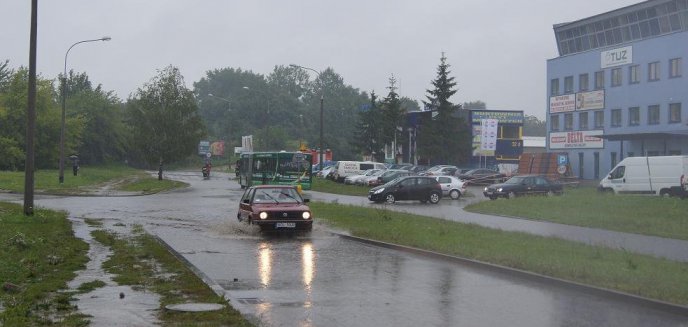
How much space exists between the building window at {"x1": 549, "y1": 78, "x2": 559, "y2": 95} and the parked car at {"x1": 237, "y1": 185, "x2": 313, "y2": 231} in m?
56.7

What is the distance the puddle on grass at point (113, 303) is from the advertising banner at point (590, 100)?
203 ft

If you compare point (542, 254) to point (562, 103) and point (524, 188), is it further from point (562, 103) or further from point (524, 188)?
point (562, 103)

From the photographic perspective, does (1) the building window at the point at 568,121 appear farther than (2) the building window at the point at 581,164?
Yes

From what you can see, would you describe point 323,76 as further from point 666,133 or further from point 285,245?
point 285,245

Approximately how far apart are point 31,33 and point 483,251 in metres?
14.7

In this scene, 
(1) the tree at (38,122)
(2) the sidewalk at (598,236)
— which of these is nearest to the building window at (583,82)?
(2) the sidewalk at (598,236)

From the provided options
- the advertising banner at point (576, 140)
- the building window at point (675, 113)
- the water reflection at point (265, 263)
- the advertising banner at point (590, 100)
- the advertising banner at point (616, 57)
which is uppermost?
the advertising banner at point (616, 57)

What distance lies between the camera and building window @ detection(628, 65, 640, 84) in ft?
209

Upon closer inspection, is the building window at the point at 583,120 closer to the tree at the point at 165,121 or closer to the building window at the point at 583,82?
the building window at the point at 583,82

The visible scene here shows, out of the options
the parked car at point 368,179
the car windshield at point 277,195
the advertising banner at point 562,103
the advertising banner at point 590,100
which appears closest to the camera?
the car windshield at point 277,195

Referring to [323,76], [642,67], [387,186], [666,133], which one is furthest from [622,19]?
[323,76]

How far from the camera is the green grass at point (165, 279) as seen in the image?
8578 mm

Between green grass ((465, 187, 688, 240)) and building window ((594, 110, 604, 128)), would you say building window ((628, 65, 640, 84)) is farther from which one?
green grass ((465, 187, 688, 240))

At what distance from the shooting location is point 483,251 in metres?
15.3
